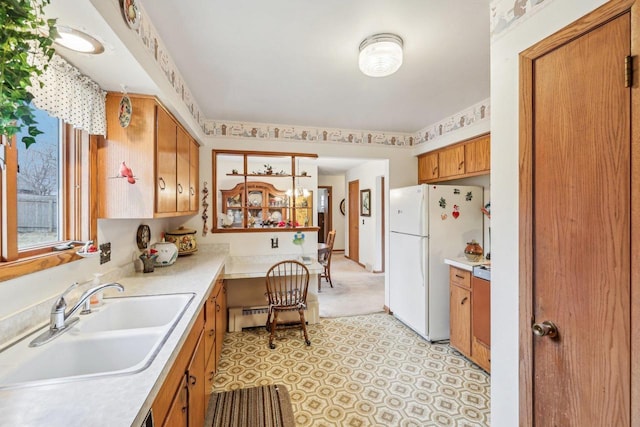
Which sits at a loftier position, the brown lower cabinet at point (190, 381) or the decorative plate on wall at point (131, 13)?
the decorative plate on wall at point (131, 13)

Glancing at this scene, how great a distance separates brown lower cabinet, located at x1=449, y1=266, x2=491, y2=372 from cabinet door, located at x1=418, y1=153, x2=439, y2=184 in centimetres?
120

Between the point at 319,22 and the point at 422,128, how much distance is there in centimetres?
231

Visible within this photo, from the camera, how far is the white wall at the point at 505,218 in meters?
1.22

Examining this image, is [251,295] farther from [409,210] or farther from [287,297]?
[409,210]

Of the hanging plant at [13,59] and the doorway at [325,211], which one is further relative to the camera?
the doorway at [325,211]

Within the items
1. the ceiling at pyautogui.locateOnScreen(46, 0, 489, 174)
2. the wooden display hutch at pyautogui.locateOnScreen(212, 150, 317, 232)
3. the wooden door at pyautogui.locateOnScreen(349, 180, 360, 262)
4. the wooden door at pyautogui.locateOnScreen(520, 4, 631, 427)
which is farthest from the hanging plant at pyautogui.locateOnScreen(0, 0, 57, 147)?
the wooden door at pyautogui.locateOnScreen(349, 180, 360, 262)

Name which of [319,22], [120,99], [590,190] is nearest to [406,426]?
[590,190]

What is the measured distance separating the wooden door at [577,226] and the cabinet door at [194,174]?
257cm

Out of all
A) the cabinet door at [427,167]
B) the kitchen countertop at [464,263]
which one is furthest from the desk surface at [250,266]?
the cabinet door at [427,167]

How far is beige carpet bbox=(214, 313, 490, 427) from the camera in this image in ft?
6.05

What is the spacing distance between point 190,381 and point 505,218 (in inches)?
64.3

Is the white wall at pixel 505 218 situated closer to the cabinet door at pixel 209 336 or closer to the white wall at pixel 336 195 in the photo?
the cabinet door at pixel 209 336

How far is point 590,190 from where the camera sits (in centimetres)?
96

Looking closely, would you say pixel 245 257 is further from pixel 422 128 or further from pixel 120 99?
pixel 422 128
